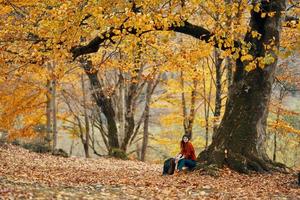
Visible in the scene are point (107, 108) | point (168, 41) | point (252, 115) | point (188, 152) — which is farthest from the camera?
point (107, 108)

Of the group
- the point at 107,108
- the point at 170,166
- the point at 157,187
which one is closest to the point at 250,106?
the point at 170,166

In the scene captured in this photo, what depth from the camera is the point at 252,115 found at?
47.2 feet

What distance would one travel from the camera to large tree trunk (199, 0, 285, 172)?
14.2m

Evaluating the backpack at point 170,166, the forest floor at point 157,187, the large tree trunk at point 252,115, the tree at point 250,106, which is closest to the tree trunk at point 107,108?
the tree at point 250,106

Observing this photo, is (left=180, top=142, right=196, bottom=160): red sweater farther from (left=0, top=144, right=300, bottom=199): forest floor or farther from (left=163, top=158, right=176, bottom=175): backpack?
(left=0, top=144, right=300, bottom=199): forest floor

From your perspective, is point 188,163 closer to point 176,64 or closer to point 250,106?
point 250,106

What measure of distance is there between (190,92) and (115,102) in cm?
489

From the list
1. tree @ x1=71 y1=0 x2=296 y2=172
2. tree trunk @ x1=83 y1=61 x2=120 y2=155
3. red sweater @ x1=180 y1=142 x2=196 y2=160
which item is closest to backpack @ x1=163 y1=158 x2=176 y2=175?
red sweater @ x1=180 y1=142 x2=196 y2=160

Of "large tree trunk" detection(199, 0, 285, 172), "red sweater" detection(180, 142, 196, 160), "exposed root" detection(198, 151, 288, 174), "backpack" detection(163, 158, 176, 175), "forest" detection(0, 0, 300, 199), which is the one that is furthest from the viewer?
"red sweater" detection(180, 142, 196, 160)

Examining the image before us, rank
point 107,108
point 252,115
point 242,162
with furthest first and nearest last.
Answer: point 107,108 → point 252,115 → point 242,162

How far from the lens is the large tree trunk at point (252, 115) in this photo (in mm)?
14188

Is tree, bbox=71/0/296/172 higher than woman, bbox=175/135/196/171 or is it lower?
higher

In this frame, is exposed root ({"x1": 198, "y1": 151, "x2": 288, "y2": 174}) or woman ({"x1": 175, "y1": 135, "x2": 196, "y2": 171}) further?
woman ({"x1": 175, "y1": 135, "x2": 196, "y2": 171})

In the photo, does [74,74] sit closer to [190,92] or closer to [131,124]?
[131,124]
